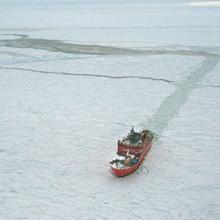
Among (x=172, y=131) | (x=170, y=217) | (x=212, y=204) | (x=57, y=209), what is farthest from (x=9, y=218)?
(x=172, y=131)

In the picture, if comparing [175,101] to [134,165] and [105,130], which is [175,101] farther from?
[134,165]

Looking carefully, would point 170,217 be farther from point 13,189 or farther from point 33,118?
point 33,118

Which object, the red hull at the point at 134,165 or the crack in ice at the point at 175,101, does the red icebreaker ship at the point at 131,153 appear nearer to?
the red hull at the point at 134,165

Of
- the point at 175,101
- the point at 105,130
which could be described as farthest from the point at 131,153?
the point at 175,101

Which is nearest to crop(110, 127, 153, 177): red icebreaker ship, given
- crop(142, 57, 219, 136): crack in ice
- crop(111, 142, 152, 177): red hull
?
crop(111, 142, 152, 177): red hull

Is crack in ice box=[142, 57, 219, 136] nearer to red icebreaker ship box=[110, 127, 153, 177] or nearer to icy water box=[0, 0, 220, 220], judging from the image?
icy water box=[0, 0, 220, 220]

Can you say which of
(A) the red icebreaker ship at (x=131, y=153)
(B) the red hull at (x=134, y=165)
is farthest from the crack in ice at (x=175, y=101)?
(B) the red hull at (x=134, y=165)
